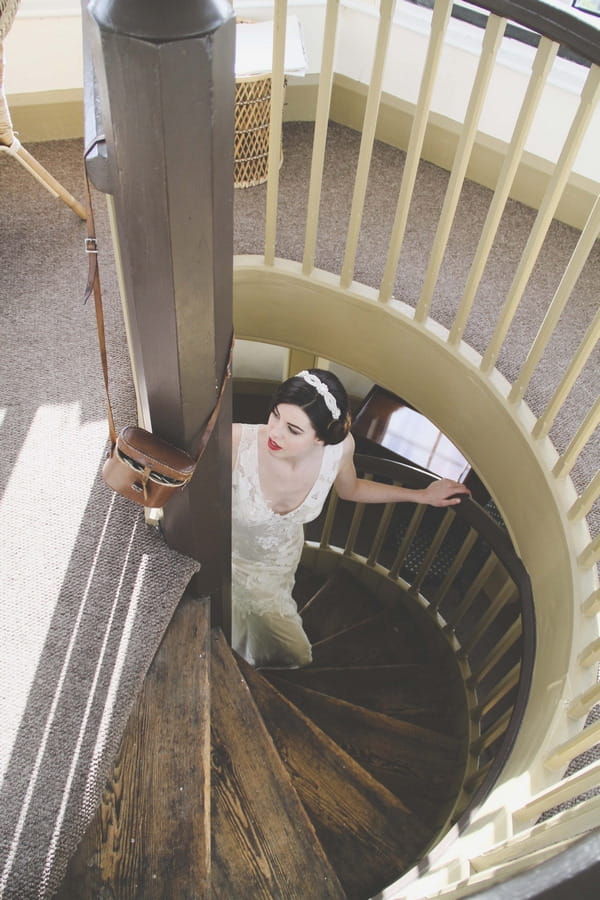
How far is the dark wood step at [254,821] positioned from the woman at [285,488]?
60 centimetres

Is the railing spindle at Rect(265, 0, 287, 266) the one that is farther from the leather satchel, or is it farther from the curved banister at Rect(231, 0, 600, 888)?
the leather satchel

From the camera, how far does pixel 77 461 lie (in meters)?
1.68

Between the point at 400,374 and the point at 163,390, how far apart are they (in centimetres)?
135

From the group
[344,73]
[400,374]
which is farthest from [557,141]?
[400,374]

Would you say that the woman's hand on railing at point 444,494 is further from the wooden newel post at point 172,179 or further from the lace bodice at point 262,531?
the wooden newel post at point 172,179

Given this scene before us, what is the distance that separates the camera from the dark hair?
81.7 inches

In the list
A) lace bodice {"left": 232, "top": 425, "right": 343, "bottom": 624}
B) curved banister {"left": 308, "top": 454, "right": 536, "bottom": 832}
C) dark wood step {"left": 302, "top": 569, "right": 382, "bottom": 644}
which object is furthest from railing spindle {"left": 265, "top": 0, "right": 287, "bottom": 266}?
dark wood step {"left": 302, "top": 569, "right": 382, "bottom": 644}

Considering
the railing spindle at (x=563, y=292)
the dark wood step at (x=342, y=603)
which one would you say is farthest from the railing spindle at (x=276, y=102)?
the dark wood step at (x=342, y=603)

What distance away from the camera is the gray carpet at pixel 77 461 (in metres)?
1.28

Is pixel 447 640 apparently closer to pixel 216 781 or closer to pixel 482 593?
pixel 482 593

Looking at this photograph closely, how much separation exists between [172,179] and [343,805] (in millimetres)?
2113

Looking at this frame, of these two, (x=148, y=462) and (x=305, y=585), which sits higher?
(x=148, y=462)

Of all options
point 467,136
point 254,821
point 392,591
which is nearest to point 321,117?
point 467,136

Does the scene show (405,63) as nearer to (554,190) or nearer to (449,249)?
(449,249)
